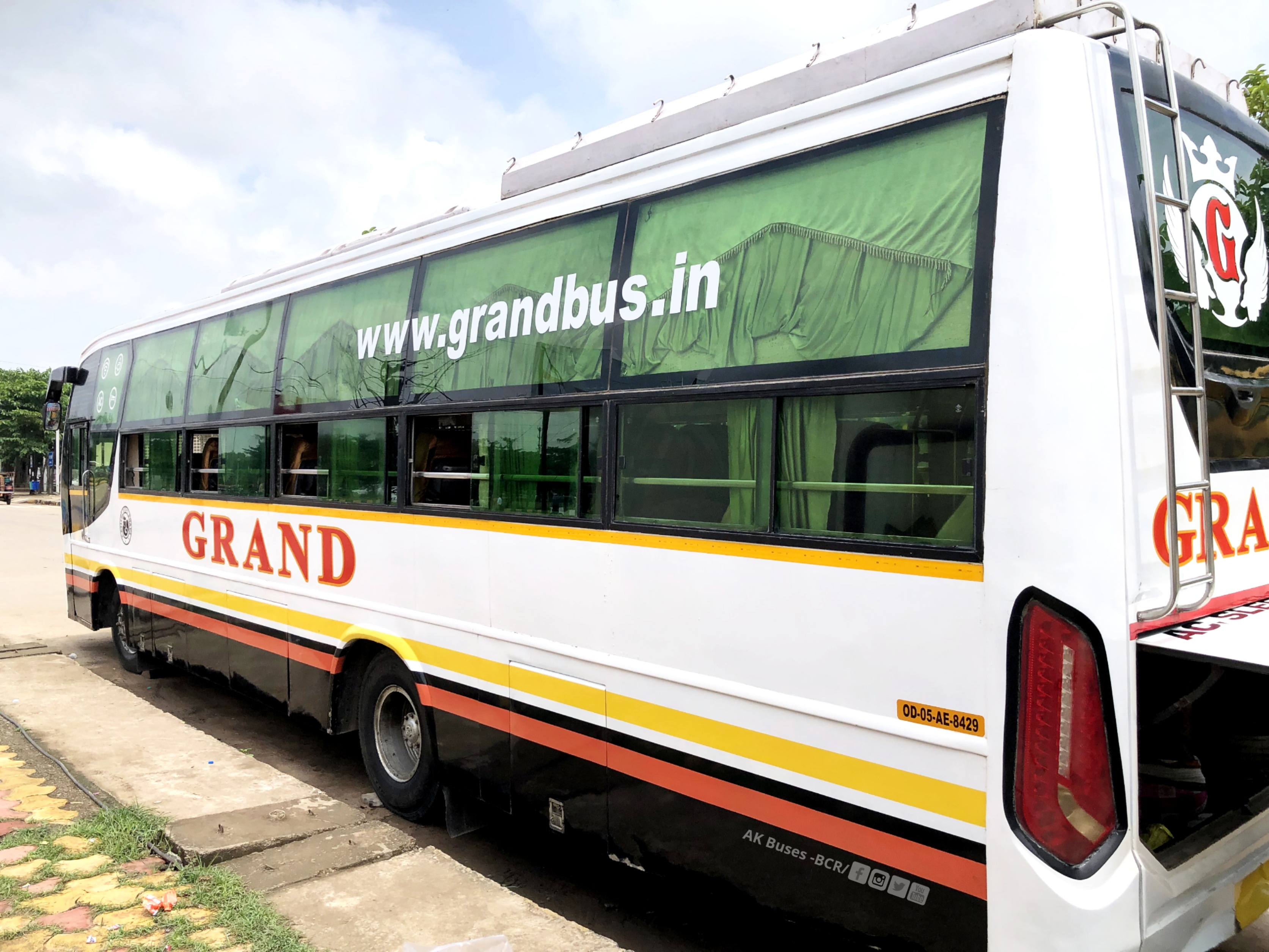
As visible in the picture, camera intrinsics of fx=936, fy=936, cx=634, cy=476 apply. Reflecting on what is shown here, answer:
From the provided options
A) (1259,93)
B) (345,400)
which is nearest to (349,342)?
(345,400)

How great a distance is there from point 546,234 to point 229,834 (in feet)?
11.6

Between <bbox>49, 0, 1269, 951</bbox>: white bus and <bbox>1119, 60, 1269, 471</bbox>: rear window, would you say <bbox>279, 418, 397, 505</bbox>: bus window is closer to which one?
<bbox>49, 0, 1269, 951</bbox>: white bus

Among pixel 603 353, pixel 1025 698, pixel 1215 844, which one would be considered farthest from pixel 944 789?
pixel 603 353

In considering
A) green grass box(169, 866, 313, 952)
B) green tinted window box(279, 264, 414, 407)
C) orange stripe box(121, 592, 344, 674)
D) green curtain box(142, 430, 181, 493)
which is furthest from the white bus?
green curtain box(142, 430, 181, 493)

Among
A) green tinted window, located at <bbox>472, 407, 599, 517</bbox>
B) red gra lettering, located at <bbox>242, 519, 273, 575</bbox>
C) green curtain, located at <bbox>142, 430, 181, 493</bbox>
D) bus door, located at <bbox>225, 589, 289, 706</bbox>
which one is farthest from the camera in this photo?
green curtain, located at <bbox>142, 430, 181, 493</bbox>

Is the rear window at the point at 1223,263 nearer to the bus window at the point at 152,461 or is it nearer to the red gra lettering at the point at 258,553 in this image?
the red gra lettering at the point at 258,553

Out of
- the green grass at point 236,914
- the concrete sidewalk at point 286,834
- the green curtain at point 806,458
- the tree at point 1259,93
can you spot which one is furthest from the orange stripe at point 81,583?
the tree at point 1259,93

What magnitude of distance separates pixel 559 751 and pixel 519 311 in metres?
2.03

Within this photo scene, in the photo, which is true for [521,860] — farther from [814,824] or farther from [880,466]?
[880,466]

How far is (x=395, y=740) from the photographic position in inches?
217

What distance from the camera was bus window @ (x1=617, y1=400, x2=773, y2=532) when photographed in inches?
130

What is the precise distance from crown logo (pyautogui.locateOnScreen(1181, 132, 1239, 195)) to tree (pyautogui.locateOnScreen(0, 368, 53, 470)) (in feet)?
231

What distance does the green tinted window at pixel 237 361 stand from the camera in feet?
21.1

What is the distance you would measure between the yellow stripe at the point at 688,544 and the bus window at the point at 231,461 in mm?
603
